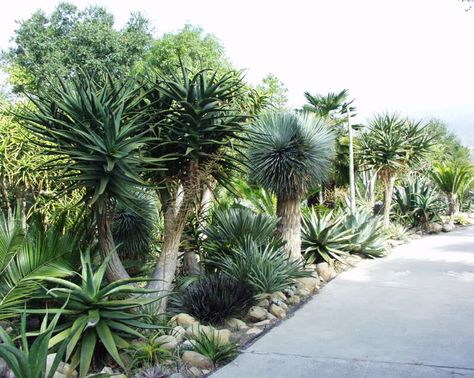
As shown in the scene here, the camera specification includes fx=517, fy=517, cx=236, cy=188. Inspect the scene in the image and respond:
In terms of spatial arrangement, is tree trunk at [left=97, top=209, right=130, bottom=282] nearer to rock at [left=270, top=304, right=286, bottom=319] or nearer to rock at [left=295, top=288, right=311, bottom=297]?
rock at [left=270, top=304, right=286, bottom=319]

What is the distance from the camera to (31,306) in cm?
614

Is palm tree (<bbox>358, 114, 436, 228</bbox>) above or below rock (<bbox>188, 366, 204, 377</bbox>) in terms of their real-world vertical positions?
above

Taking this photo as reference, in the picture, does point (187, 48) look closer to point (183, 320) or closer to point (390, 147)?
point (390, 147)

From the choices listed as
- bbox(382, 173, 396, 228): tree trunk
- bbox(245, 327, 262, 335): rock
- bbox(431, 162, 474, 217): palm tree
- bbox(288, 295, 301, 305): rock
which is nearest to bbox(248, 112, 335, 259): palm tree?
bbox(288, 295, 301, 305): rock

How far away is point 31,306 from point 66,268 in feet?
1.96

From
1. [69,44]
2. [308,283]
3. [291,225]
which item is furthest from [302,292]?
[69,44]

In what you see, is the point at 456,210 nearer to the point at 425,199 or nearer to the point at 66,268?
the point at 425,199

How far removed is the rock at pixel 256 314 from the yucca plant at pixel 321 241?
3836mm

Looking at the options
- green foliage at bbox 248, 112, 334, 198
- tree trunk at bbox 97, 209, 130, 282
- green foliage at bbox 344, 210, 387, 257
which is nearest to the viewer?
tree trunk at bbox 97, 209, 130, 282

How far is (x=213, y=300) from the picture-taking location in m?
6.95

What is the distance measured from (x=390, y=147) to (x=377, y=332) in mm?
10210

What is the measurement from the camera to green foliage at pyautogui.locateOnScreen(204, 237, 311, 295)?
26.3ft

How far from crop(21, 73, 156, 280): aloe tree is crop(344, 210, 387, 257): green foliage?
6.91 meters

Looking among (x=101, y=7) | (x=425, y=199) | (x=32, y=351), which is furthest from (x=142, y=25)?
(x=32, y=351)
